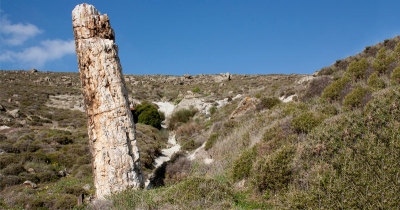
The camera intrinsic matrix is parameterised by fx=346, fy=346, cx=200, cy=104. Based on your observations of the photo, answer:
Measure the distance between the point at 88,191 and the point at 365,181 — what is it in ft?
33.4

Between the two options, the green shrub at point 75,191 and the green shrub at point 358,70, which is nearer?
the green shrub at point 75,191

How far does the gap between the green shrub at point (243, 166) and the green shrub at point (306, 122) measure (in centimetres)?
159

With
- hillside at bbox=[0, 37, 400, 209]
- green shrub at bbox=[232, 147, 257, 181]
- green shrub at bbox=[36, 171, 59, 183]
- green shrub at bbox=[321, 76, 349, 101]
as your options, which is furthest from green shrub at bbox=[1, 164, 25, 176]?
green shrub at bbox=[321, 76, 349, 101]

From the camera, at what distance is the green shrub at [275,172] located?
7.50m

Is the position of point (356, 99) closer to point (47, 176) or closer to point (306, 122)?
point (306, 122)

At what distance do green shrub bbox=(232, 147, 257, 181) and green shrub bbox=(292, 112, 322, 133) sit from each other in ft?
5.22

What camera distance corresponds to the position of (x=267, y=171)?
7703 mm

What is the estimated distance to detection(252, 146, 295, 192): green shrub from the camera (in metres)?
7.50

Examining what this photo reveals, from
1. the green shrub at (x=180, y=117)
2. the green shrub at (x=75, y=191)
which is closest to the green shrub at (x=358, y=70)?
the green shrub at (x=75, y=191)

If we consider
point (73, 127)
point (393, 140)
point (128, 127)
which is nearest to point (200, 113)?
point (73, 127)

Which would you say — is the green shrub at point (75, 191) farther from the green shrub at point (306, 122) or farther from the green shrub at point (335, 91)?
the green shrub at point (335, 91)

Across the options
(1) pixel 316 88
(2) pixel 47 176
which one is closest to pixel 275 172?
(1) pixel 316 88

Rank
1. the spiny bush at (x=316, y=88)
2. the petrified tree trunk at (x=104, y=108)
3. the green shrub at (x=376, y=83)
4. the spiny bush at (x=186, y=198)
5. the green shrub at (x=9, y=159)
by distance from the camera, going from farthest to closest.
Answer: the spiny bush at (x=316, y=88) < the green shrub at (x=9, y=159) < the green shrub at (x=376, y=83) < the petrified tree trunk at (x=104, y=108) < the spiny bush at (x=186, y=198)

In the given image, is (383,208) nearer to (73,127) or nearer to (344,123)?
(344,123)
